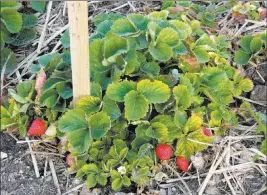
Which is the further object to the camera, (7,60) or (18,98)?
(7,60)

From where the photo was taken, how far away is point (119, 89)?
5.33 ft

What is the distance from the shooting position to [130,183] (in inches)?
63.7

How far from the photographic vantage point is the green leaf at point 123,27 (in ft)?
5.65

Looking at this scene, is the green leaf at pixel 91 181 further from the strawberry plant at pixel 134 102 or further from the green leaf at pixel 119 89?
the green leaf at pixel 119 89

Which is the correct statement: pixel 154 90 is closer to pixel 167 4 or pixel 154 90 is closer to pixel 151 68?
pixel 151 68

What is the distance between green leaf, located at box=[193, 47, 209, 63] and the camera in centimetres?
181

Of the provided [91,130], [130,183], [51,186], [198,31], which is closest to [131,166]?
[130,183]

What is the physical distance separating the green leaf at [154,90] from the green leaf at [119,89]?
4 cm

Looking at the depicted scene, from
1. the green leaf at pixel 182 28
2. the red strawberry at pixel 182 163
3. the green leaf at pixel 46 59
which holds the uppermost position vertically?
the green leaf at pixel 182 28

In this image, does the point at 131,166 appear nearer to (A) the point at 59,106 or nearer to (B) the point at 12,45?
(A) the point at 59,106

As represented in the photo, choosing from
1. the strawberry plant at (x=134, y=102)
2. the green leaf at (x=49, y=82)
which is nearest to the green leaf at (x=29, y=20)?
the strawberry plant at (x=134, y=102)

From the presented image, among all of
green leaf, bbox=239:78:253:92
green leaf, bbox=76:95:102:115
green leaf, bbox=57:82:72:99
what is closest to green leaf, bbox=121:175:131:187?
green leaf, bbox=76:95:102:115

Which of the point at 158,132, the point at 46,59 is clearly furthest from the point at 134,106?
the point at 46,59

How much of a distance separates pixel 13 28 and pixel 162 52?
621 millimetres
